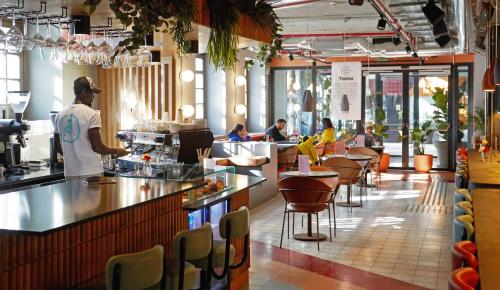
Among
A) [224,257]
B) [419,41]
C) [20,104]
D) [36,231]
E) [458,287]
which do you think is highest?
[419,41]

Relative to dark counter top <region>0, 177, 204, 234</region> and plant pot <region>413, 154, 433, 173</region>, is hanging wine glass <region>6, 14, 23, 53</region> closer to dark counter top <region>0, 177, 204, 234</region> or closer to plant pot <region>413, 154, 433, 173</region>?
dark counter top <region>0, 177, 204, 234</region>

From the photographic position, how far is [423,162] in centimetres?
1588

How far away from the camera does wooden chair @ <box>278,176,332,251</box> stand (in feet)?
23.7

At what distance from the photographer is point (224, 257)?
13.8 feet

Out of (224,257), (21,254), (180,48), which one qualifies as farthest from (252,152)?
(21,254)

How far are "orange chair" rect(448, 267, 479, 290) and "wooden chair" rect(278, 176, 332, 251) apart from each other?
4573 mm

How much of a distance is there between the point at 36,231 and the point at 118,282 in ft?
1.48

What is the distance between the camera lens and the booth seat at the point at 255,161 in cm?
1011

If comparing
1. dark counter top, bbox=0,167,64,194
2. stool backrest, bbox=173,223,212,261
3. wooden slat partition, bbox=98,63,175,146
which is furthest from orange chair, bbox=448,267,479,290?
wooden slat partition, bbox=98,63,175,146

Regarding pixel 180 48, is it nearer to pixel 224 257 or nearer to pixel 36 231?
pixel 224 257

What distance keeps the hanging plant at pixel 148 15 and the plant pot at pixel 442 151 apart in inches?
494

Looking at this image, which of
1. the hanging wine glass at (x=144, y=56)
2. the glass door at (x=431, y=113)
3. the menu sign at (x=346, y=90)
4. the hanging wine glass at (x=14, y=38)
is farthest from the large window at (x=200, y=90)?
the hanging wine glass at (x=14, y=38)

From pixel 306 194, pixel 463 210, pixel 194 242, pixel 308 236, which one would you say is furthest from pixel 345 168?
pixel 194 242

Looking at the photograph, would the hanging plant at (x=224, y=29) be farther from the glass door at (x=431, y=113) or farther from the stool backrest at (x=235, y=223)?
the glass door at (x=431, y=113)
